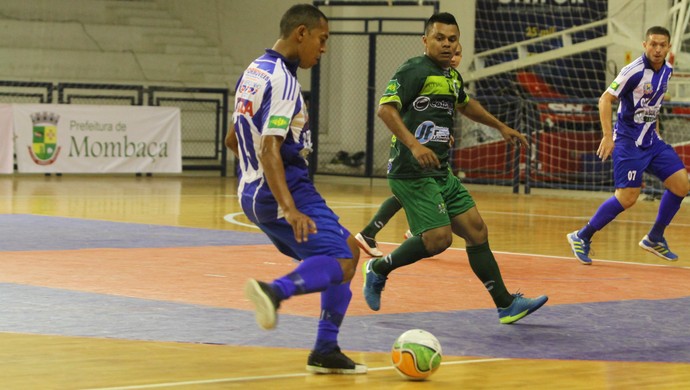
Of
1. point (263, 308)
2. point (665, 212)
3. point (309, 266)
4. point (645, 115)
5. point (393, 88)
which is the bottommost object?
point (665, 212)

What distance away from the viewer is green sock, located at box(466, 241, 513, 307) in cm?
707

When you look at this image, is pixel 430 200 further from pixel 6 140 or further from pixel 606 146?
pixel 6 140

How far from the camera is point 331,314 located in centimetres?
560

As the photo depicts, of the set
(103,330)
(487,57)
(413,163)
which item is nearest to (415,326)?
(413,163)

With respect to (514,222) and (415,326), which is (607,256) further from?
(415,326)

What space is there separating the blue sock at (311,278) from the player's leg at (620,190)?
18.5ft

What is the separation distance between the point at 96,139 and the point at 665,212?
44.7 ft

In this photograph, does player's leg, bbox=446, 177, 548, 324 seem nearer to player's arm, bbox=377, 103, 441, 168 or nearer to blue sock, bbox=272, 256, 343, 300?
player's arm, bbox=377, 103, 441, 168

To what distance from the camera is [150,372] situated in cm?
533

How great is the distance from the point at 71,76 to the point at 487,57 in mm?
9149

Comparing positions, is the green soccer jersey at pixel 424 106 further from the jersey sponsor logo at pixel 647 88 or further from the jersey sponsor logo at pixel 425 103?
the jersey sponsor logo at pixel 647 88

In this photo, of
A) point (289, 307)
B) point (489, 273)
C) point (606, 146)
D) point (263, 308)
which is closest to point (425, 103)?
point (489, 273)

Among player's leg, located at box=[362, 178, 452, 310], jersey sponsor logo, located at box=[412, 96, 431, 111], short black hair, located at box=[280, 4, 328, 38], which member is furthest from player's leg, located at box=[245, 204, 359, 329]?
jersey sponsor logo, located at box=[412, 96, 431, 111]

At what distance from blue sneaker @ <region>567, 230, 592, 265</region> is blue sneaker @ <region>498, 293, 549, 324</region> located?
3653 mm
